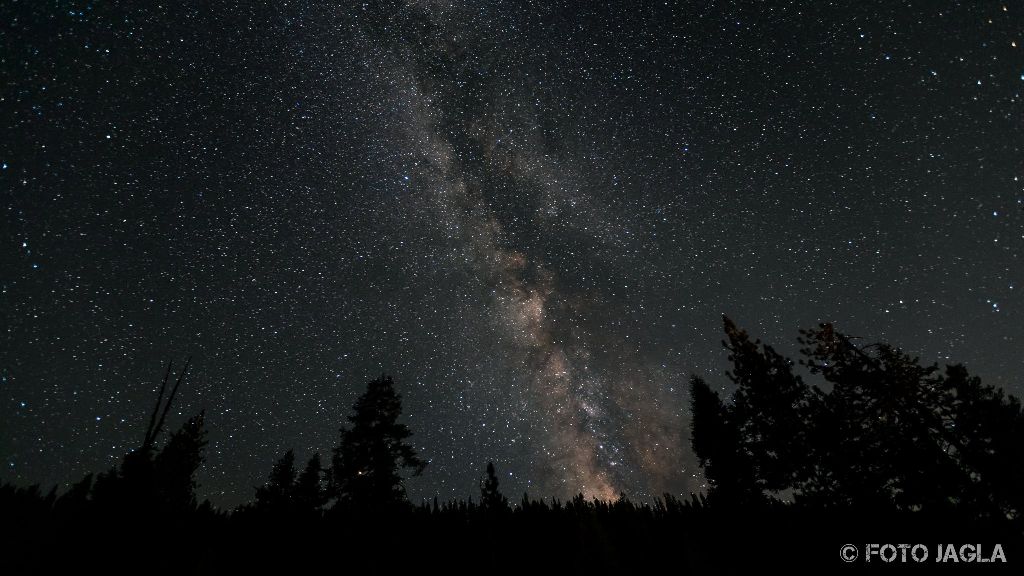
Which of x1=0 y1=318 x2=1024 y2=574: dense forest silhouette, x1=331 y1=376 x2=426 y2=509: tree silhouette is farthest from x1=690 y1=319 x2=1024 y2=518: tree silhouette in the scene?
x1=331 y1=376 x2=426 y2=509: tree silhouette

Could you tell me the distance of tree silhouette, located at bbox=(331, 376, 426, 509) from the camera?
21.5 metres

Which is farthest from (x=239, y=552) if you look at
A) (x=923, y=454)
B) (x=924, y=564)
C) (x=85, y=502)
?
(x=923, y=454)

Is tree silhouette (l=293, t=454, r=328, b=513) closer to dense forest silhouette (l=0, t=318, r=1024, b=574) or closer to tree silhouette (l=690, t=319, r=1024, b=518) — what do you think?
dense forest silhouette (l=0, t=318, r=1024, b=574)

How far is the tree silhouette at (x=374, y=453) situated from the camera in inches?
847

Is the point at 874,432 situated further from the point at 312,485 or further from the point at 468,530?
the point at 312,485

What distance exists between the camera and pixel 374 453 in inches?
894

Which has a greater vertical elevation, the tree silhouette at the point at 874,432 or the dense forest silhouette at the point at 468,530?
the tree silhouette at the point at 874,432

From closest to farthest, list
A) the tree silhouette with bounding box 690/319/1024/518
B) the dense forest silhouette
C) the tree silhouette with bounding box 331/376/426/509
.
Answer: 1. the dense forest silhouette
2. the tree silhouette with bounding box 690/319/1024/518
3. the tree silhouette with bounding box 331/376/426/509

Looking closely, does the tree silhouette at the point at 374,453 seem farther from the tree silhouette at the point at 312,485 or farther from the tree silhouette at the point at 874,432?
the tree silhouette at the point at 874,432

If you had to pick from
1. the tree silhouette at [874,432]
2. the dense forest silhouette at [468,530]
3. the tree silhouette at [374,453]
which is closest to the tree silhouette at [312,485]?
the tree silhouette at [374,453]

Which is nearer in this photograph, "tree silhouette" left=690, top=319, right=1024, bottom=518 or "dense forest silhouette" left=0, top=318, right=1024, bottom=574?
"dense forest silhouette" left=0, top=318, right=1024, bottom=574

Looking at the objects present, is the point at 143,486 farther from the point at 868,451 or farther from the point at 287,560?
the point at 868,451

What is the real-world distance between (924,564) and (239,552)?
10.2m

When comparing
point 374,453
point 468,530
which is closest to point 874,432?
point 468,530
